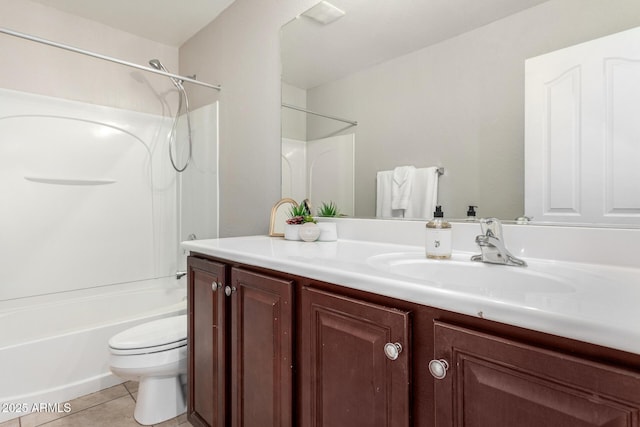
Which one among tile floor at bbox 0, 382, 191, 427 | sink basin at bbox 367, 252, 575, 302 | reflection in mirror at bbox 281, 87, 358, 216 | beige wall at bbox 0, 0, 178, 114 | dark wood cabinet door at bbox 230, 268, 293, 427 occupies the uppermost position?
beige wall at bbox 0, 0, 178, 114

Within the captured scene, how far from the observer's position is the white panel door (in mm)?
894

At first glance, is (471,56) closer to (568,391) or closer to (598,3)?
(598,3)

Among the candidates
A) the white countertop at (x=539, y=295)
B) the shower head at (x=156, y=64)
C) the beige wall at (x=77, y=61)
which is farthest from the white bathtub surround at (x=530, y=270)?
the beige wall at (x=77, y=61)

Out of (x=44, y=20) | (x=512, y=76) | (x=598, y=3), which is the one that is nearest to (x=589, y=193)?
(x=512, y=76)

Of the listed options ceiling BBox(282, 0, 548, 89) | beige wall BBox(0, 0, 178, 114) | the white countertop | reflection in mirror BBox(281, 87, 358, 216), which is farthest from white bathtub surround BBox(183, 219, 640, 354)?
beige wall BBox(0, 0, 178, 114)

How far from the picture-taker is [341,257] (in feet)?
3.46

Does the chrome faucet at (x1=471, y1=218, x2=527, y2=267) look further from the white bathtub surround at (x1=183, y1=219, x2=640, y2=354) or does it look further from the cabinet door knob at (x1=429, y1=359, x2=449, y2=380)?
the cabinet door knob at (x1=429, y1=359, x2=449, y2=380)

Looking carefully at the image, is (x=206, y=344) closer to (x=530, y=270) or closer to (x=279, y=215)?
(x=279, y=215)

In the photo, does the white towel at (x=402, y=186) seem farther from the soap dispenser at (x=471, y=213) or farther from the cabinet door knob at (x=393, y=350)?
the cabinet door knob at (x=393, y=350)

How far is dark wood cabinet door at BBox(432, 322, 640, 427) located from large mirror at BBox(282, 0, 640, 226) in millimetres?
678

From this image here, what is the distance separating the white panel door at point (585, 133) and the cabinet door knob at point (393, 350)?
68cm

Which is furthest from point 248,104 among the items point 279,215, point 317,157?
point 279,215

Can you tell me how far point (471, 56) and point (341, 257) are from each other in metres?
0.86

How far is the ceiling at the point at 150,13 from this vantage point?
2.20 m
